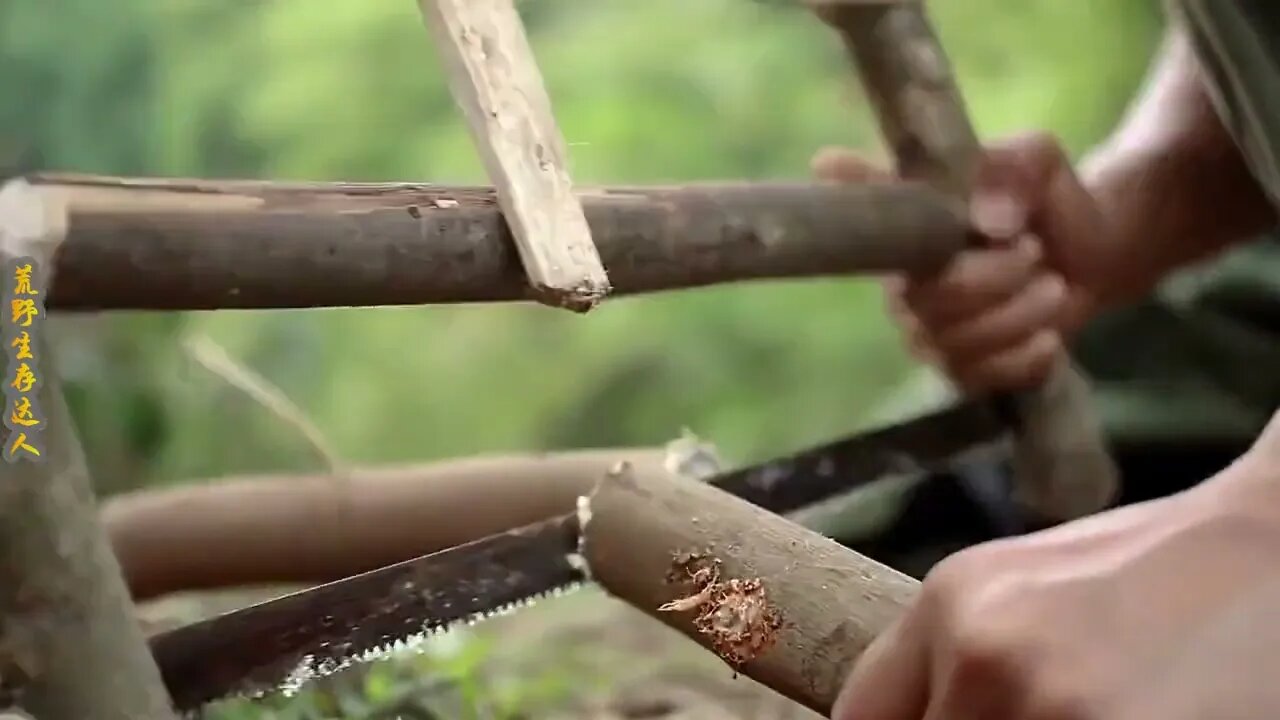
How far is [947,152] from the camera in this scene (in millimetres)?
899

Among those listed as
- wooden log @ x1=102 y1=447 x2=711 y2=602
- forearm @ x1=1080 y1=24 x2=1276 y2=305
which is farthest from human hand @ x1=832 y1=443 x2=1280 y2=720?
forearm @ x1=1080 y1=24 x2=1276 y2=305

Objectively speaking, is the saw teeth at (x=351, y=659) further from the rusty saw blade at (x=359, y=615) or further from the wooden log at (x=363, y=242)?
the wooden log at (x=363, y=242)

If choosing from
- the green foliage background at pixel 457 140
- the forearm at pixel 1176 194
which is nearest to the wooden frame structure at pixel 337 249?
the forearm at pixel 1176 194

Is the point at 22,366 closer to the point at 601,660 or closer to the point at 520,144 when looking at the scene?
the point at 520,144

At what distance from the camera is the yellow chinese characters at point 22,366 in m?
0.45

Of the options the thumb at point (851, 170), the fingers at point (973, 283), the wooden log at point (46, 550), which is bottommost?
the fingers at point (973, 283)

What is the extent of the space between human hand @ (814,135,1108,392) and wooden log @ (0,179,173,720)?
58 cm

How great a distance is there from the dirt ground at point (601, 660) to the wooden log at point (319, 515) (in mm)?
61

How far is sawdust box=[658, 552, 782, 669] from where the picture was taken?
20.6 inches

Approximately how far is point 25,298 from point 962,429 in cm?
68

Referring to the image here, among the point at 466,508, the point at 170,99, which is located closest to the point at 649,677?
the point at 466,508

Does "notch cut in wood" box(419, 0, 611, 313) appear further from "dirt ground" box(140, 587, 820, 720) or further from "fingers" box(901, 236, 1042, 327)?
"fingers" box(901, 236, 1042, 327)

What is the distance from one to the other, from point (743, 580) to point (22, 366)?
30 centimetres

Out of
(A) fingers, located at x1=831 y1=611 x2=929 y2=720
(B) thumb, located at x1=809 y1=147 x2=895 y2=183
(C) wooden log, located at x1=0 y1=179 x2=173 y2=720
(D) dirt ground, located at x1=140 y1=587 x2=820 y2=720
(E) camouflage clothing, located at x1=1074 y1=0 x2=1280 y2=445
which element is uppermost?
(C) wooden log, located at x1=0 y1=179 x2=173 y2=720
